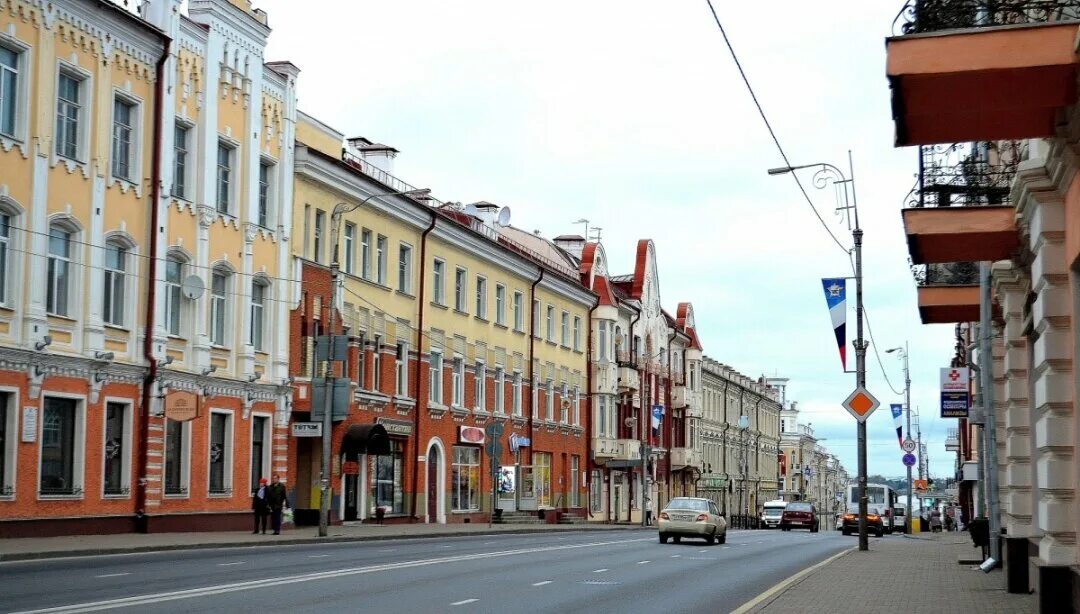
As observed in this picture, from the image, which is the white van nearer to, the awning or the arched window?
the awning

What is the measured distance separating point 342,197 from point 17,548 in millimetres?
20587

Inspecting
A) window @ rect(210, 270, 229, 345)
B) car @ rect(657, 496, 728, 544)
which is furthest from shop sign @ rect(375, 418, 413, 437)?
car @ rect(657, 496, 728, 544)

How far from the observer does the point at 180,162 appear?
34688 millimetres

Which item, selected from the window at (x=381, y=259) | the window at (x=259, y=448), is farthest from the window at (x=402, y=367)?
the window at (x=259, y=448)

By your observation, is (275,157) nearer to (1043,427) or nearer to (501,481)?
(501,481)

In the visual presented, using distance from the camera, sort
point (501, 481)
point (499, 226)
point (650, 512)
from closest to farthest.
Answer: point (501, 481)
point (499, 226)
point (650, 512)

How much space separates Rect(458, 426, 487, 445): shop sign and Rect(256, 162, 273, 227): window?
14941mm

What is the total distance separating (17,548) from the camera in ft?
77.6

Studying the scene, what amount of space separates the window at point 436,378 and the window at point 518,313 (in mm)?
9108

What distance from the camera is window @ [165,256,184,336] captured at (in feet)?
111

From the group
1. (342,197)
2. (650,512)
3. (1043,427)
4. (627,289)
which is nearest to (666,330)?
(627,289)

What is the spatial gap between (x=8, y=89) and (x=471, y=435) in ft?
86.9

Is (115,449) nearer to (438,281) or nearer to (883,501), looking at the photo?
(438,281)

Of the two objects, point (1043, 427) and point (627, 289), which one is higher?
point (627, 289)
